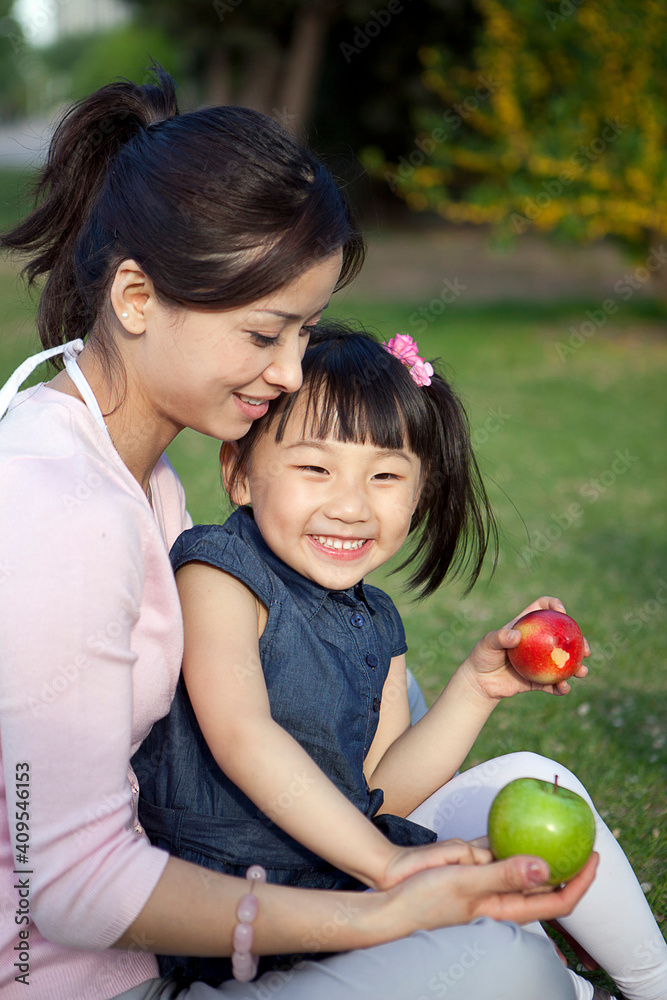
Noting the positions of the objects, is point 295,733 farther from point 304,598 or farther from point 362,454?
point 362,454

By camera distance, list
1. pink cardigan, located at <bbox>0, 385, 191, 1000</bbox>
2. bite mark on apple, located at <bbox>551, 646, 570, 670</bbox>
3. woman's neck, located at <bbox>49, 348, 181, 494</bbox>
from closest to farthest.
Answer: pink cardigan, located at <bbox>0, 385, 191, 1000</bbox> → woman's neck, located at <bbox>49, 348, 181, 494</bbox> → bite mark on apple, located at <bbox>551, 646, 570, 670</bbox>

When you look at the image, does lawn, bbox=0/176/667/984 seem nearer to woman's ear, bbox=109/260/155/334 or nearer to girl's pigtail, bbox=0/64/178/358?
girl's pigtail, bbox=0/64/178/358

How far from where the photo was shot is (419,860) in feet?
5.73

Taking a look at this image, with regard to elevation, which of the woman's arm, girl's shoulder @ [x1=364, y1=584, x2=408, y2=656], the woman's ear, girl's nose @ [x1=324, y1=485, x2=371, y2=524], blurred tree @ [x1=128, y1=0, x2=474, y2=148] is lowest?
blurred tree @ [x1=128, y1=0, x2=474, y2=148]

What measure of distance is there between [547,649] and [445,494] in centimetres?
52

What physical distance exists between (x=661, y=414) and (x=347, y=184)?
289 inches

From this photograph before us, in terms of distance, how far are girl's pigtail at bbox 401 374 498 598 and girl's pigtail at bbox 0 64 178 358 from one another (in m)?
0.85

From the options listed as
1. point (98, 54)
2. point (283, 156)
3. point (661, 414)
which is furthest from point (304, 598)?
point (98, 54)

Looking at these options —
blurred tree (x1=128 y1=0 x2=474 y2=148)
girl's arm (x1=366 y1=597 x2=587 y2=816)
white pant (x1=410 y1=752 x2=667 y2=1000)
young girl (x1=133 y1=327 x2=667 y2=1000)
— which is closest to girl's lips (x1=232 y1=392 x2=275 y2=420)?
young girl (x1=133 y1=327 x2=667 y2=1000)

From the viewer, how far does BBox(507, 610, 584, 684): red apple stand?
2326 mm

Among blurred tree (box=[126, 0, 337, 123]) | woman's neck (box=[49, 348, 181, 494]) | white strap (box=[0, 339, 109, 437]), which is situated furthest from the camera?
blurred tree (box=[126, 0, 337, 123])

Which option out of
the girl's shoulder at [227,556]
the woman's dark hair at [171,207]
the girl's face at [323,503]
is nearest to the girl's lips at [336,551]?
the girl's face at [323,503]

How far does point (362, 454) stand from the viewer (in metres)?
2.22

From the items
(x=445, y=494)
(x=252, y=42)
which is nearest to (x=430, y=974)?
(x=445, y=494)
